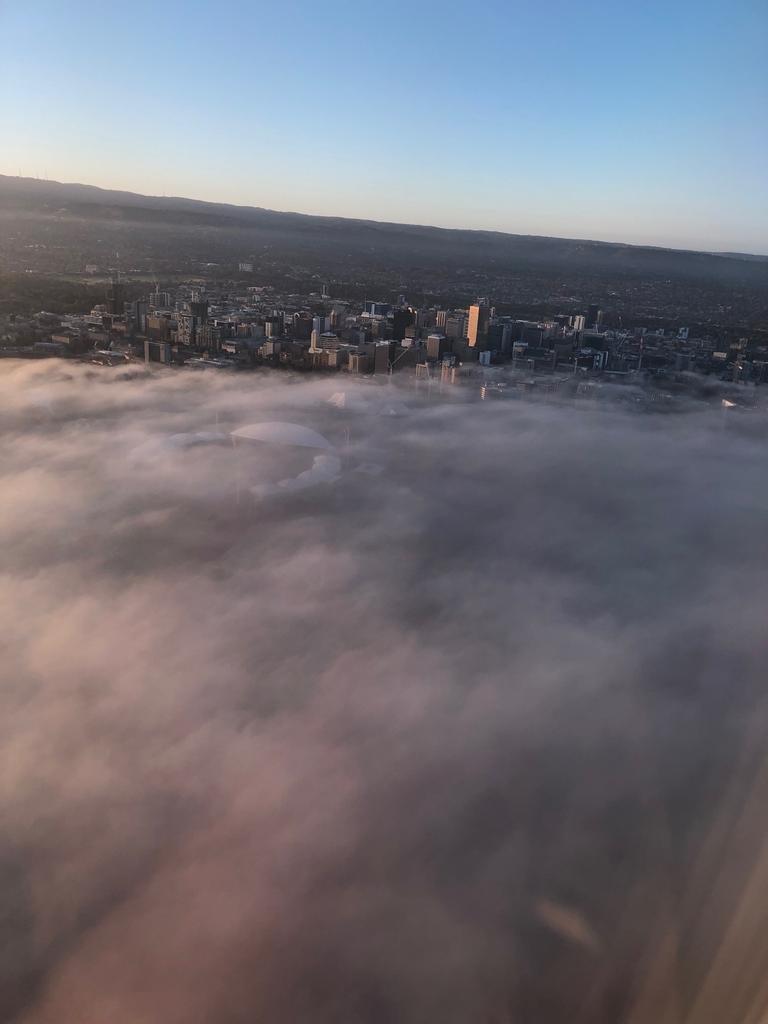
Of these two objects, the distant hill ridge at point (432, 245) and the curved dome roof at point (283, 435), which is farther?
the distant hill ridge at point (432, 245)

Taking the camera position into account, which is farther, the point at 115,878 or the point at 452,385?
the point at 452,385

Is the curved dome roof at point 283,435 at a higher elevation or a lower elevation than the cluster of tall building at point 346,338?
lower

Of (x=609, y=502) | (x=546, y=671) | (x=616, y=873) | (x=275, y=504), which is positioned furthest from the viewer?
(x=609, y=502)

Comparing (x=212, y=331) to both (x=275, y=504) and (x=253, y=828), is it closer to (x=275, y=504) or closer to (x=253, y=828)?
(x=275, y=504)

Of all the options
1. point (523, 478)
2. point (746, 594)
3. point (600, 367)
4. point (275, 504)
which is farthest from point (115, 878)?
point (600, 367)

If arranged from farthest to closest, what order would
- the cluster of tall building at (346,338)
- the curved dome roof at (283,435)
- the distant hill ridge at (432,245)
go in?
the distant hill ridge at (432,245) → the cluster of tall building at (346,338) → the curved dome roof at (283,435)

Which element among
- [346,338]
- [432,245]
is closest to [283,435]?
[346,338]

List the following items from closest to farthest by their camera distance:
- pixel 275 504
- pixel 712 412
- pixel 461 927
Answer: pixel 461 927 → pixel 275 504 → pixel 712 412

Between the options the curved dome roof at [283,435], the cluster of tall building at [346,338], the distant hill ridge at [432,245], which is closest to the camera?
the curved dome roof at [283,435]

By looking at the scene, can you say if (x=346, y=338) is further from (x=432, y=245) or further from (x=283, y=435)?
(x=432, y=245)
